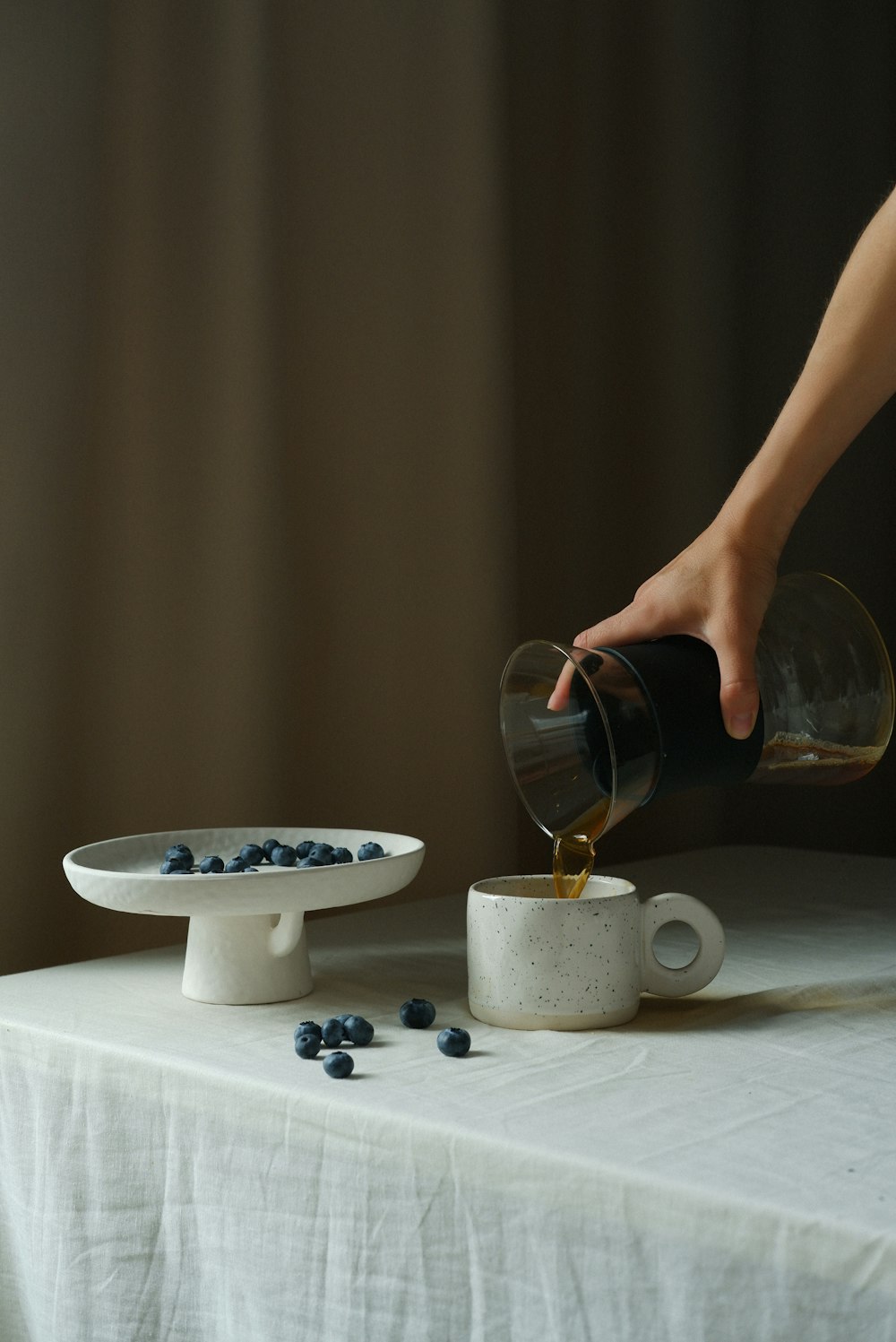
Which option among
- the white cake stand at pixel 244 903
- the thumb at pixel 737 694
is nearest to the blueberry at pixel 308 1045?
the white cake stand at pixel 244 903

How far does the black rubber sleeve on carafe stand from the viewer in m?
0.90

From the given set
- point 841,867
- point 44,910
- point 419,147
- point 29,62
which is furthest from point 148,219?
point 841,867

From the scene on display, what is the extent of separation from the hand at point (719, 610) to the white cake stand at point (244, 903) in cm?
20

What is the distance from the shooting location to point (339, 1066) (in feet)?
2.55

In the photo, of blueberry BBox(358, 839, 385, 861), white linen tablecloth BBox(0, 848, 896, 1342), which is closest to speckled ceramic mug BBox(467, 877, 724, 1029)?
white linen tablecloth BBox(0, 848, 896, 1342)

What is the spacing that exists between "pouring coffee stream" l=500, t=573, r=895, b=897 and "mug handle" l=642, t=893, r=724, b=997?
58mm

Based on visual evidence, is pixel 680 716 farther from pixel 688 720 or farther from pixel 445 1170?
pixel 445 1170

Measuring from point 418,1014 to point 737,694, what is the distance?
304mm

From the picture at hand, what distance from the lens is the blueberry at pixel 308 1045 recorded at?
2.69 ft

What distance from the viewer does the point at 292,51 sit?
176 cm

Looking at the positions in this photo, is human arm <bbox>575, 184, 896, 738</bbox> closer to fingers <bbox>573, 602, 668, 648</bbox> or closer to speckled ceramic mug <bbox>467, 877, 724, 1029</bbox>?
fingers <bbox>573, 602, 668, 648</bbox>


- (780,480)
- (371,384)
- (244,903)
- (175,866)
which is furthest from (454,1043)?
(371,384)

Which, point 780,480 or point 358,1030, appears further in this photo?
point 780,480

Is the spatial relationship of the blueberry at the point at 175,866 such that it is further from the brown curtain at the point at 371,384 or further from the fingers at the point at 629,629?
the brown curtain at the point at 371,384
